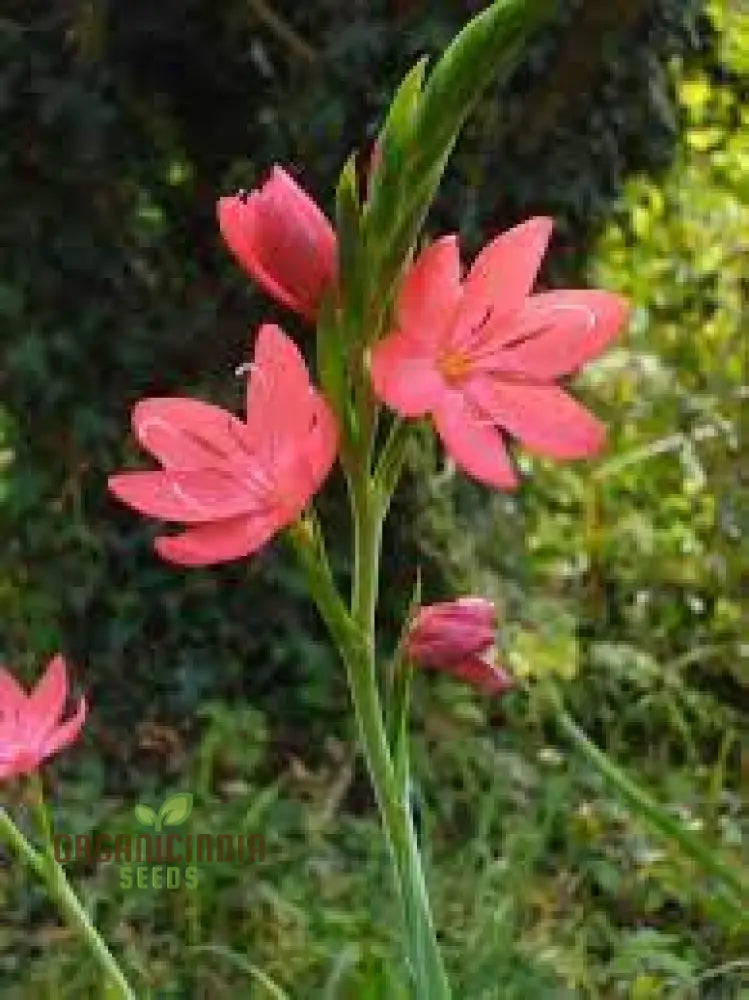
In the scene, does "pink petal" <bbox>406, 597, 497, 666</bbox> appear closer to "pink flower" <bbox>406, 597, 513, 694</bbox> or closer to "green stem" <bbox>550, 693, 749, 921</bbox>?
"pink flower" <bbox>406, 597, 513, 694</bbox>

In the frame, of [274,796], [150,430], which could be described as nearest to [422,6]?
[274,796]

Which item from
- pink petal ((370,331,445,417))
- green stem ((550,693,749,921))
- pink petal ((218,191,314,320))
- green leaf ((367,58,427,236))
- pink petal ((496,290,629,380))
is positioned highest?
green leaf ((367,58,427,236))

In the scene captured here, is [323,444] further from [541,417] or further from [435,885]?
[435,885]

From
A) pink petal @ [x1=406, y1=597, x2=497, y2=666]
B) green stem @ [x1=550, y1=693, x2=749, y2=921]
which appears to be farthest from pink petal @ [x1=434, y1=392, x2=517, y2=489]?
green stem @ [x1=550, y1=693, x2=749, y2=921]

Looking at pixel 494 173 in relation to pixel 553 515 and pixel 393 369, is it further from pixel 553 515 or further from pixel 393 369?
pixel 393 369

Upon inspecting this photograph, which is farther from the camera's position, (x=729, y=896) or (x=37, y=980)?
(x=729, y=896)

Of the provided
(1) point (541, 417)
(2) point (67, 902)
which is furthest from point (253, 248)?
(2) point (67, 902)
